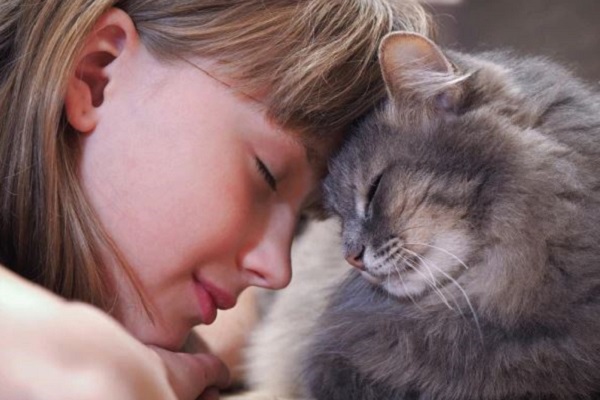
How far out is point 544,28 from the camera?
6.95ft

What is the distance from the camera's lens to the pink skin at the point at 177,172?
1.21m

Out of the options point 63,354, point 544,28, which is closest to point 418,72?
point 63,354

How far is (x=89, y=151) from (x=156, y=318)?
285mm

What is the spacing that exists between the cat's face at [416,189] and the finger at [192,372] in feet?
0.98

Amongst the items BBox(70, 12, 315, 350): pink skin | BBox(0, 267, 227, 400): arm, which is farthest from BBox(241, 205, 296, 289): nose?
BBox(0, 267, 227, 400): arm

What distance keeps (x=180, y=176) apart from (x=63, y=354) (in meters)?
0.60

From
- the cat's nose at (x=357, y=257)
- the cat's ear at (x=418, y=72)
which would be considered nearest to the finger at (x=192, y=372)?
the cat's nose at (x=357, y=257)

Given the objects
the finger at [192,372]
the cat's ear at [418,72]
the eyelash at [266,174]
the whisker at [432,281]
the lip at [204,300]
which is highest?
the cat's ear at [418,72]

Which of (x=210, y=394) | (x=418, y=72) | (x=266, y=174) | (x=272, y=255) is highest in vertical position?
(x=418, y=72)

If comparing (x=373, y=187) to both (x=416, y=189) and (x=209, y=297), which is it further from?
(x=209, y=297)

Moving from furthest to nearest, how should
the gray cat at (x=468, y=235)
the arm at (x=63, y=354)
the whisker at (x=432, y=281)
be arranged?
the whisker at (x=432, y=281) → the gray cat at (x=468, y=235) → the arm at (x=63, y=354)

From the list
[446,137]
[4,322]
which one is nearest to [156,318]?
[446,137]

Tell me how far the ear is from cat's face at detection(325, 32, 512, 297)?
0.39 meters

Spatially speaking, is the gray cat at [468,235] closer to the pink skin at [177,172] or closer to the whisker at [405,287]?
the whisker at [405,287]
